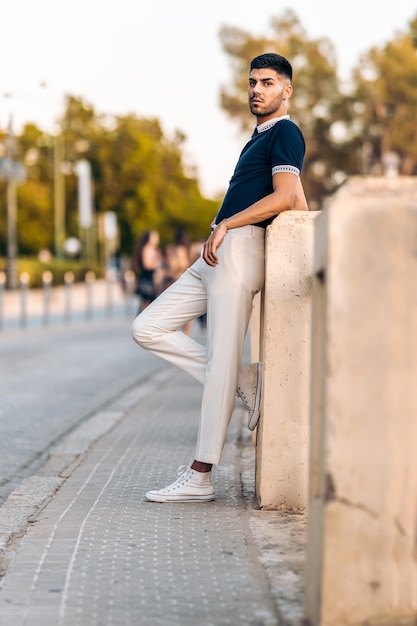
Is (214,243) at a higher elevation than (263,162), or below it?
below

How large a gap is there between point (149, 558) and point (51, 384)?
32.2ft

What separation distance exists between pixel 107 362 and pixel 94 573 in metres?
13.6

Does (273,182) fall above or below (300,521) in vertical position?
above

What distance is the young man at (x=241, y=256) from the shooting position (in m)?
5.84

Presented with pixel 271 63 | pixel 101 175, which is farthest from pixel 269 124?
pixel 101 175

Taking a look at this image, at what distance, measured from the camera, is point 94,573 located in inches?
182

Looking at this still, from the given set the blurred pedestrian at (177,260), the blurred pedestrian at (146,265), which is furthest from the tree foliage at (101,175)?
the blurred pedestrian at (146,265)

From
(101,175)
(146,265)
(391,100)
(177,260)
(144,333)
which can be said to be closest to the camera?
(144,333)

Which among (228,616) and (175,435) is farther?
(175,435)

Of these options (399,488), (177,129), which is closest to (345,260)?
(399,488)

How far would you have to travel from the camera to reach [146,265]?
20.4m

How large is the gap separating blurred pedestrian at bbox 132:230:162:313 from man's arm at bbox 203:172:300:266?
560 inches

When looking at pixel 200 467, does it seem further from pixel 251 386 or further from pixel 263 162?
pixel 263 162

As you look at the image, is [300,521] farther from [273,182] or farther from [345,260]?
[345,260]
